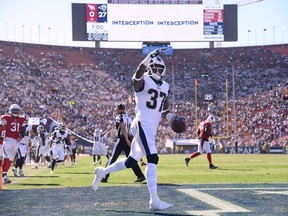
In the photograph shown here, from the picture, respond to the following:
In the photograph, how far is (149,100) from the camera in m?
7.22

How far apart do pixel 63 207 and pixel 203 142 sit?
1139cm

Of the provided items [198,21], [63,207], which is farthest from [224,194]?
[198,21]

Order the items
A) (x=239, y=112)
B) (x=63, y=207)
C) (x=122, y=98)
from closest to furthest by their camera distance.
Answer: (x=63, y=207)
(x=239, y=112)
(x=122, y=98)

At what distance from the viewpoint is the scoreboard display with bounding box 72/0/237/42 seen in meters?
55.8

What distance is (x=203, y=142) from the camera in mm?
17875

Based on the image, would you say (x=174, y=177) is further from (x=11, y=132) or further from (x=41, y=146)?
(x=41, y=146)

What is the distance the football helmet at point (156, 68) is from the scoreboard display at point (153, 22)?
49414 mm

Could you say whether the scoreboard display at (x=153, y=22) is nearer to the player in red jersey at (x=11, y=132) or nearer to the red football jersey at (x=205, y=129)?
the red football jersey at (x=205, y=129)

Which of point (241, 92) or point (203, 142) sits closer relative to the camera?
point (203, 142)

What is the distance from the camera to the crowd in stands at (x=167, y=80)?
1838 inches

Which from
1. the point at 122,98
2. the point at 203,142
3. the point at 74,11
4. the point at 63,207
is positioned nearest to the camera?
the point at 63,207

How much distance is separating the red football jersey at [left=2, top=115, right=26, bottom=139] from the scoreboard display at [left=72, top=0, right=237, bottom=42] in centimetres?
4385

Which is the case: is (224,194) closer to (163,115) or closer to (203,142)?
(163,115)

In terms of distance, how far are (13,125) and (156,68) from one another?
260 inches
